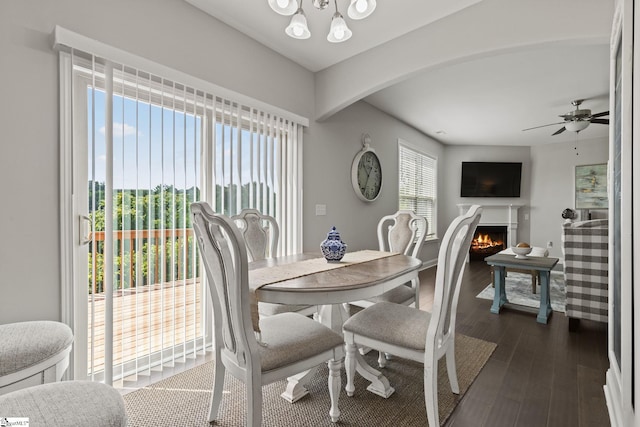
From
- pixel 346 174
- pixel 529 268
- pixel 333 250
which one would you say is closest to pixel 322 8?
pixel 333 250

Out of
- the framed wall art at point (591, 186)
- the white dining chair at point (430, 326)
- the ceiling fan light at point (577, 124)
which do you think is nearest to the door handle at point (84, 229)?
the white dining chair at point (430, 326)

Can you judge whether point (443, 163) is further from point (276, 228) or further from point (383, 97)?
point (276, 228)

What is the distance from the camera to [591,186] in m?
6.14

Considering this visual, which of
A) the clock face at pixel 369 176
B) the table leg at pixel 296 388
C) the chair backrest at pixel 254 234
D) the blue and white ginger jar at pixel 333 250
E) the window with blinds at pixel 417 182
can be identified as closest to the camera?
the table leg at pixel 296 388

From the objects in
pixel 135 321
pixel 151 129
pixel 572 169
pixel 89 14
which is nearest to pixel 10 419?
pixel 135 321

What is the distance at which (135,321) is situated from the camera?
1.99m

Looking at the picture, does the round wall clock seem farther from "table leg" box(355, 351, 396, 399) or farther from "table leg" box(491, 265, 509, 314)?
"table leg" box(355, 351, 396, 399)

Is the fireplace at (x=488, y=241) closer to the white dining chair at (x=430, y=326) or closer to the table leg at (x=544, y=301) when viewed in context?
the table leg at (x=544, y=301)

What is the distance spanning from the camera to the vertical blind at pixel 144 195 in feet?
6.06

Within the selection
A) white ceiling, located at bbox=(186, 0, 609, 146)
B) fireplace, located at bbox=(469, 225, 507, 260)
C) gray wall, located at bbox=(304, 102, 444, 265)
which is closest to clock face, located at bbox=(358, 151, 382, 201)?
gray wall, located at bbox=(304, 102, 444, 265)

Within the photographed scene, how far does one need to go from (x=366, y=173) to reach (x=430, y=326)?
307cm

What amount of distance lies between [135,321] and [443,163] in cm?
681

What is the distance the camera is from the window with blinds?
5363 mm

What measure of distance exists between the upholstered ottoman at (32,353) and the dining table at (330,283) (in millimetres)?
864
